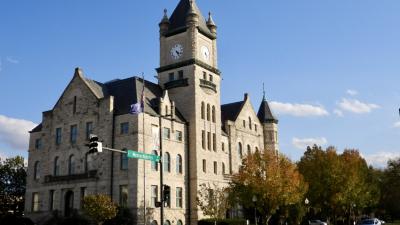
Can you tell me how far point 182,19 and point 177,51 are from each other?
4.79 m

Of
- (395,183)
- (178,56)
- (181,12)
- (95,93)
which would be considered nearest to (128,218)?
(95,93)

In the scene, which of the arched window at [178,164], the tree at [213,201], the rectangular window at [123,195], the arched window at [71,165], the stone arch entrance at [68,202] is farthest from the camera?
the arched window at [178,164]

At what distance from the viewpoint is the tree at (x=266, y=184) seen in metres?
54.0

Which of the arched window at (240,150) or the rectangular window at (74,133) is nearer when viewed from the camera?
the rectangular window at (74,133)

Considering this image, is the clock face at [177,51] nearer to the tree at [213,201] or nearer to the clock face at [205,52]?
the clock face at [205,52]

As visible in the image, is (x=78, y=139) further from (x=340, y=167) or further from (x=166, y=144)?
(x=340, y=167)

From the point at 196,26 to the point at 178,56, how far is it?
4.78 meters

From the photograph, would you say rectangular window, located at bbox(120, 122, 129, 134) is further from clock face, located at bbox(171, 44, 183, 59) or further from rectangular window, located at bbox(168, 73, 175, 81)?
clock face, located at bbox(171, 44, 183, 59)

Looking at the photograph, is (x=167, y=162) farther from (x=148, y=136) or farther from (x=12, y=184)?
(x=12, y=184)

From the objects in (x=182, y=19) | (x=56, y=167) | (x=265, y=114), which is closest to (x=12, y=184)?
(x=56, y=167)

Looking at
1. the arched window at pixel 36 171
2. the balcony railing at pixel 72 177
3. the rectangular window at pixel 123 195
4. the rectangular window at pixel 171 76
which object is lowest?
the rectangular window at pixel 123 195

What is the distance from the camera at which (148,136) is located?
A: 55.3m

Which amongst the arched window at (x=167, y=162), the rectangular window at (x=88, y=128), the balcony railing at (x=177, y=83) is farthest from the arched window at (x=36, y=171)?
the balcony railing at (x=177, y=83)

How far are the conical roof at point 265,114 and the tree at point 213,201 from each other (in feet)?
70.8
